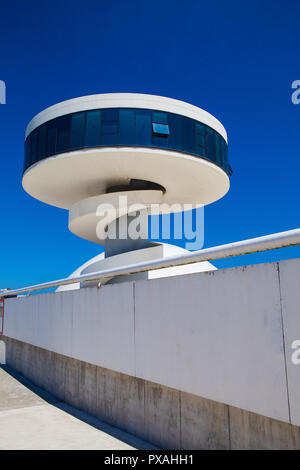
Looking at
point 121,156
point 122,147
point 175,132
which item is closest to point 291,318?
point 122,147

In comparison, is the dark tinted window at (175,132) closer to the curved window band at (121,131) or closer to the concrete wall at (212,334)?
the curved window band at (121,131)

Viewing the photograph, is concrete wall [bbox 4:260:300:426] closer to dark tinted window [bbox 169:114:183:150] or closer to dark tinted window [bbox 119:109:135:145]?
dark tinted window [bbox 119:109:135:145]

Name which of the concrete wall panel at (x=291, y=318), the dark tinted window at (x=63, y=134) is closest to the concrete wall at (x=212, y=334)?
the concrete wall panel at (x=291, y=318)

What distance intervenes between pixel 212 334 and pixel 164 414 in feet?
7.16

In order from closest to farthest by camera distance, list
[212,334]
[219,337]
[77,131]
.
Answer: [219,337] → [212,334] → [77,131]

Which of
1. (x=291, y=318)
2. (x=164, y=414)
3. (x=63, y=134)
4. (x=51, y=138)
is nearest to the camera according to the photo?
(x=291, y=318)

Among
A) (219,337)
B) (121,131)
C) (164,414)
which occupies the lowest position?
(164,414)

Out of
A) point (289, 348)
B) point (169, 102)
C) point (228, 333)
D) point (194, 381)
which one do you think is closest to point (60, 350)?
point (194, 381)

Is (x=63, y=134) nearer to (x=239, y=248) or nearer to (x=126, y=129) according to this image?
(x=126, y=129)

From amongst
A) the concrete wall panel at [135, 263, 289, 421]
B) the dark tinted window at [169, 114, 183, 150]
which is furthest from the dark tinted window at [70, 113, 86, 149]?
the concrete wall panel at [135, 263, 289, 421]

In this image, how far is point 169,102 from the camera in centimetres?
1748

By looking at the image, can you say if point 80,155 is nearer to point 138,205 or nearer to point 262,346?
point 138,205

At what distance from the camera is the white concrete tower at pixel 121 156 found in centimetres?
1702

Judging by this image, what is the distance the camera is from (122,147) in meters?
17.0
